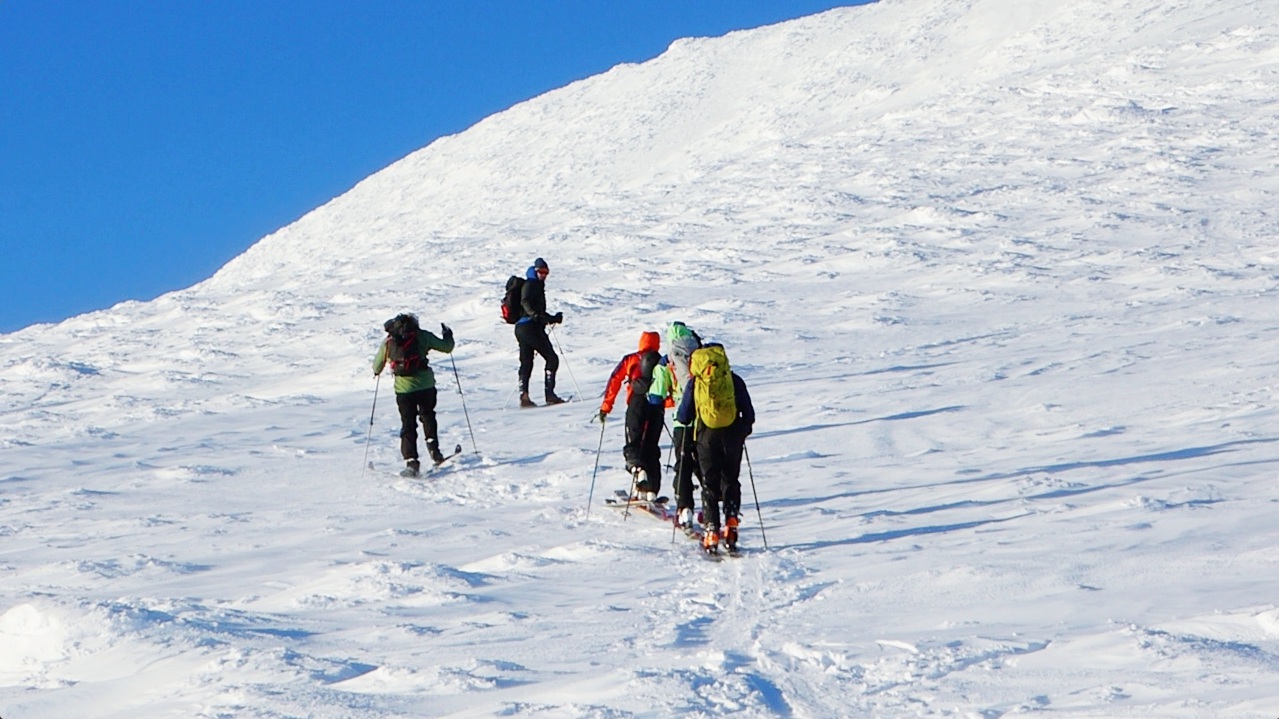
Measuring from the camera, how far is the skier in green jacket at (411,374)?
11.8 m

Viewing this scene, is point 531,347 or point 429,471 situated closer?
point 429,471

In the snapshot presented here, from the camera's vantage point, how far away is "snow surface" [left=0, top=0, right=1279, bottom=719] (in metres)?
5.72

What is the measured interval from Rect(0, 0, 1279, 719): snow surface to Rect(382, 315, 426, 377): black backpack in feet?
3.78

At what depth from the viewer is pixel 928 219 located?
27.5 metres

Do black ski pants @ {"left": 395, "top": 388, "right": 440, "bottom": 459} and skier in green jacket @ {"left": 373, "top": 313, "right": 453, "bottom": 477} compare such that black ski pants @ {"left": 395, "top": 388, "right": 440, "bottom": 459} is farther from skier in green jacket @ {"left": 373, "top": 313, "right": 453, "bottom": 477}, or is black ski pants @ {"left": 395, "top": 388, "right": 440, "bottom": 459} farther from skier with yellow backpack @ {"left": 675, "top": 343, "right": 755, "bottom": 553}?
skier with yellow backpack @ {"left": 675, "top": 343, "right": 755, "bottom": 553}

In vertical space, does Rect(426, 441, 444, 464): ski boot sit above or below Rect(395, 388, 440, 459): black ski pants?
below

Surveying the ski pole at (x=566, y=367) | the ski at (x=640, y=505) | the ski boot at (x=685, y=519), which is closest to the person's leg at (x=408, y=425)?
the ski at (x=640, y=505)

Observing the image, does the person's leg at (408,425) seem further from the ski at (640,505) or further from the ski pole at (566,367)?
the ski pole at (566,367)

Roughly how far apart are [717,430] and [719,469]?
0.28 meters

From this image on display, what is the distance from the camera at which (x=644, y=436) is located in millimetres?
10055

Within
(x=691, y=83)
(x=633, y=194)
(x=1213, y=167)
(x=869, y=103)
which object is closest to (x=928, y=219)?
(x=1213, y=167)

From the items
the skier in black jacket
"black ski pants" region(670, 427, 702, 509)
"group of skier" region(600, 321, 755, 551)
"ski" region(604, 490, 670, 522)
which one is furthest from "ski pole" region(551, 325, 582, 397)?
"black ski pants" region(670, 427, 702, 509)

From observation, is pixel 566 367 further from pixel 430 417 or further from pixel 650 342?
pixel 650 342

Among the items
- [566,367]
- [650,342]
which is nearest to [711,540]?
[650,342]
